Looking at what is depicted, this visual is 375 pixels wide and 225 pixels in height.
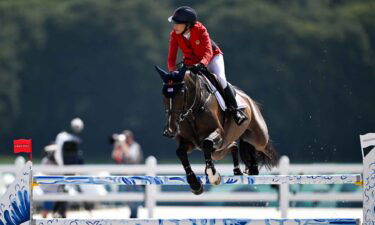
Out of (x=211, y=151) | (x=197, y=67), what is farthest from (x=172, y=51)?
(x=211, y=151)

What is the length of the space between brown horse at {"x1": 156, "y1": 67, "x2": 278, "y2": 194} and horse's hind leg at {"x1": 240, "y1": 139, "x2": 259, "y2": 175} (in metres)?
0.05

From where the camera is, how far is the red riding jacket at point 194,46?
8297 mm

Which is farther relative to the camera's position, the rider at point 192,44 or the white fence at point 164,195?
the white fence at point 164,195

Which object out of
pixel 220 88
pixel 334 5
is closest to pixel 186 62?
pixel 220 88

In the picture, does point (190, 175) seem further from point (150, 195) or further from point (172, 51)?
point (150, 195)

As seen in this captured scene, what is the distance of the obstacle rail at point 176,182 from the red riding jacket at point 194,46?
1463 millimetres

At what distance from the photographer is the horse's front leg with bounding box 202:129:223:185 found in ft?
25.0

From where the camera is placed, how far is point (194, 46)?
27.4 ft

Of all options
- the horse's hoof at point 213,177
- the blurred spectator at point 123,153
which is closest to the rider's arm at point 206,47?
the horse's hoof at point 213,177

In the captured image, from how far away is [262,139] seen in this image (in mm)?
9352

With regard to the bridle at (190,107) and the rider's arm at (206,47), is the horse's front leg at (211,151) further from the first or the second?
the rider's arm at (206,47)

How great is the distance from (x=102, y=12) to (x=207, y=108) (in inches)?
1364

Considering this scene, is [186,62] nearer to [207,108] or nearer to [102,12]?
[207,108]

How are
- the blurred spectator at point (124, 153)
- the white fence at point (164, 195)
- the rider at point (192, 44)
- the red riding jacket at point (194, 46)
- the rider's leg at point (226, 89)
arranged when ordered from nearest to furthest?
the rider at point (192, 44) < the red riding jacket at point (194, 46) < the rider's leg at point (226, 89) < the white fence at point (164, 195) < the blurred spectator at point (124, 153)
